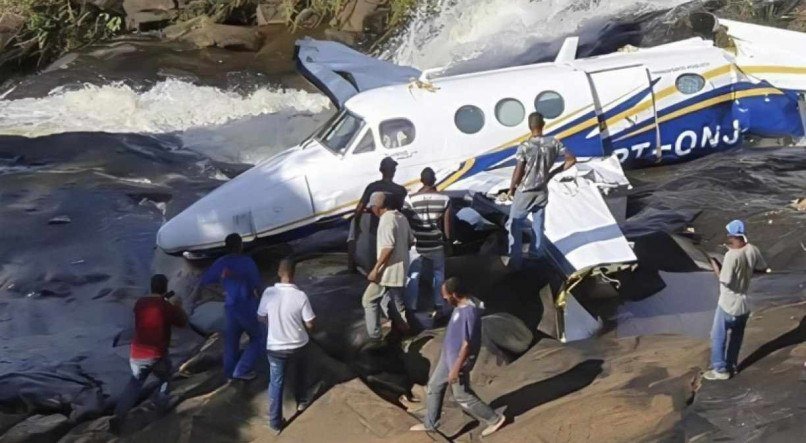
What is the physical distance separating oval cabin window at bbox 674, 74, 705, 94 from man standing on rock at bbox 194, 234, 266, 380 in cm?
804

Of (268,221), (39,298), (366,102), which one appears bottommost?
(39,298)

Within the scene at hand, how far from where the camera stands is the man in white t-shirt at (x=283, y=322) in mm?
9148

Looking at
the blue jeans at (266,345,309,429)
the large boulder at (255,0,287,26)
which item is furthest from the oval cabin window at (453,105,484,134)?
the large boulder at (255,0,287,26)

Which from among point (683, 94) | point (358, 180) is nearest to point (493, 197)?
point (358, 180)

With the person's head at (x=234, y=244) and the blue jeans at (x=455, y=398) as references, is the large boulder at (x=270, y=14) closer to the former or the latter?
the person's head at (x=234, y=244)

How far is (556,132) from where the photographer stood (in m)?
14.6

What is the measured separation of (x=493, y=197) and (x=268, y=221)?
2.82 meters

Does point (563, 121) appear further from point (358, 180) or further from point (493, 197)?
point (358, 180)

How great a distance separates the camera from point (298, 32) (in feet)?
88.8

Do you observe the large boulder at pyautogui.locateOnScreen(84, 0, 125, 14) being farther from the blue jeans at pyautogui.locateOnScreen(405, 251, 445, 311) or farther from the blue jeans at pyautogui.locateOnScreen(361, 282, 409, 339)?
the blue jeans at pyautogui.locateOnScreen(361, 282, 409, 339)

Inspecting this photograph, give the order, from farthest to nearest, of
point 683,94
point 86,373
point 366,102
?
point 683,94
point 366,102
point 86,373

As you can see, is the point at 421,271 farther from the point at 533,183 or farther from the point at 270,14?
the point at 270,14

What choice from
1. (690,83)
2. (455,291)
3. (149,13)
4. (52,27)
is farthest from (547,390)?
(52,27)

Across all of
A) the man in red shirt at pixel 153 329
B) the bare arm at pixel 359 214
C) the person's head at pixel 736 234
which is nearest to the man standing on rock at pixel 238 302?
the man in red shirt at pixel 153 329
